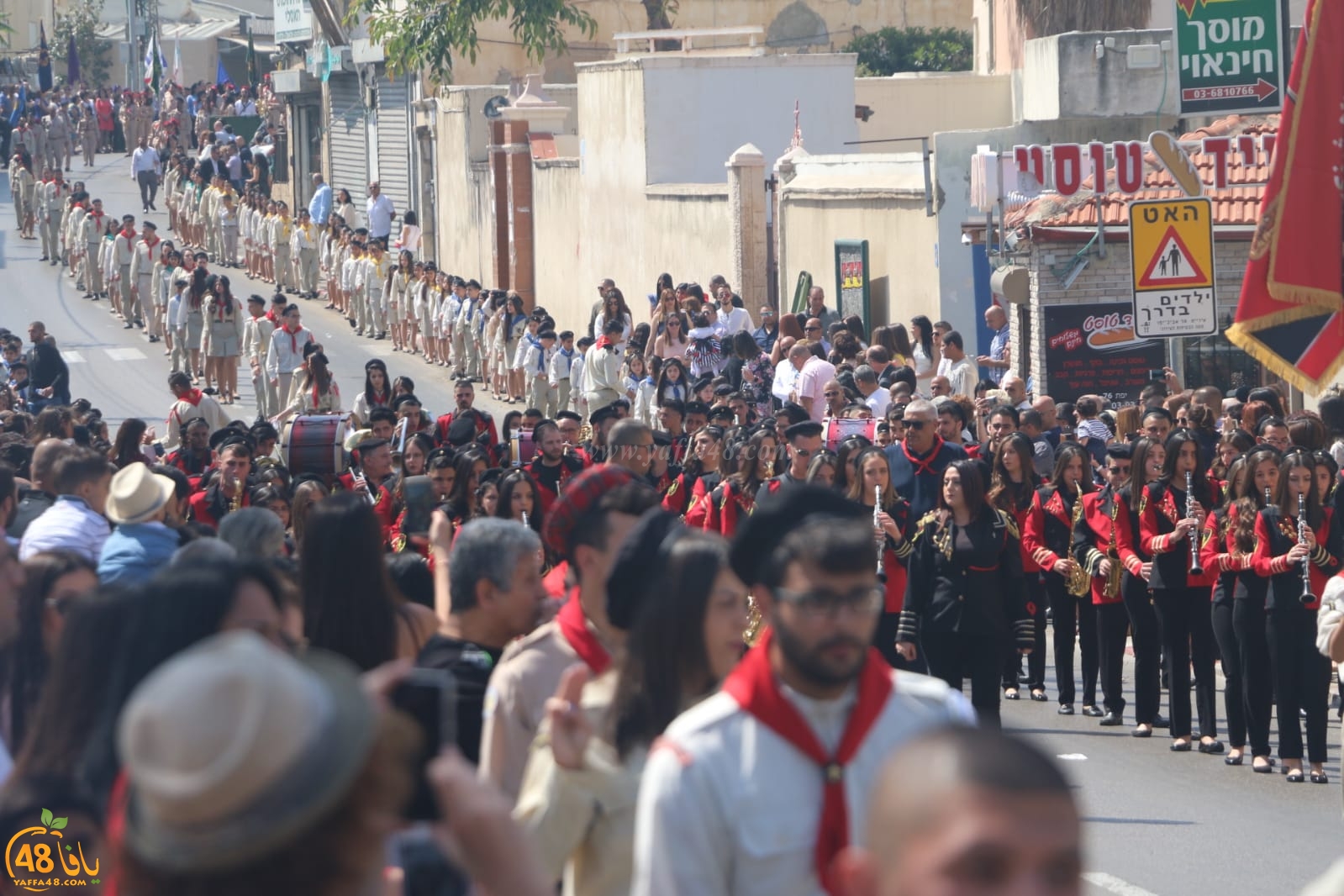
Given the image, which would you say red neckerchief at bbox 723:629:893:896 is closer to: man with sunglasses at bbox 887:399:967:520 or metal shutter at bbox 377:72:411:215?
man with sunglasses at bbox 887:399:967:520

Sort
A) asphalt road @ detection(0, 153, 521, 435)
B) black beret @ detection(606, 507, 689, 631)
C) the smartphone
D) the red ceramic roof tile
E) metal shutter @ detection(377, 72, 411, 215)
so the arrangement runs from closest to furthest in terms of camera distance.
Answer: the smartphone
black beret @ detection(606, 507, 689, 631)
the red ceramic roof tile
asphalt road @ detection(0, 153, 521, 435)
metal shutter @ detection(377, 72, 411, 215)

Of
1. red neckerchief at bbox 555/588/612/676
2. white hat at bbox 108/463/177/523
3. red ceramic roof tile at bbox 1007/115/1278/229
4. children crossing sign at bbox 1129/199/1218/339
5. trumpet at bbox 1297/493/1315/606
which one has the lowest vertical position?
trumpet at bbox 1297/493/1315/606

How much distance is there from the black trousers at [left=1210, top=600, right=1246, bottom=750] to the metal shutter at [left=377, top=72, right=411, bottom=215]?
33275 mm

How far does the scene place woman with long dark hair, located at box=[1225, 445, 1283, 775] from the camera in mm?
10305

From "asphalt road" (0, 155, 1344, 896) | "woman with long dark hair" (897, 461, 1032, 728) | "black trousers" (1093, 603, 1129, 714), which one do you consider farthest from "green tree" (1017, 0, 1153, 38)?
"woman with long dark hair" (897, 461, 1032, 728)

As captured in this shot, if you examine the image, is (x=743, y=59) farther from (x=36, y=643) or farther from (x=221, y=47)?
(x=221, y=47)

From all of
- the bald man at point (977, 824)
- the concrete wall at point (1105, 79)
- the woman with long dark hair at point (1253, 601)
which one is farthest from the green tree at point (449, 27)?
the bald man at point (977, 824)

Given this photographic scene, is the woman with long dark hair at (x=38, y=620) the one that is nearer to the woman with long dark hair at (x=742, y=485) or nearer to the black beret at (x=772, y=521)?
the black beret at (x=772, y=521)

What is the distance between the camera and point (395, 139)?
43906 millimetres

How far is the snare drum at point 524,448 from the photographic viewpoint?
45.4ft

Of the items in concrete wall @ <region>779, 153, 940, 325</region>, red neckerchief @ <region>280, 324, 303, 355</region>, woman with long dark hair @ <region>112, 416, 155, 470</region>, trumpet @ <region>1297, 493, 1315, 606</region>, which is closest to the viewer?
trumpet @ <region>1297, 493, 1315, 606</region>

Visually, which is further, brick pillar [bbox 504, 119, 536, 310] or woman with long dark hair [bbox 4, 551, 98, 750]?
brick pillar [bbox 504, 119, 536, 310]

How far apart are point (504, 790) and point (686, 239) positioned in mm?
24183

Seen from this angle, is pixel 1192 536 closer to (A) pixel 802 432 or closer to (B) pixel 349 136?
(A) pixel 802 432
